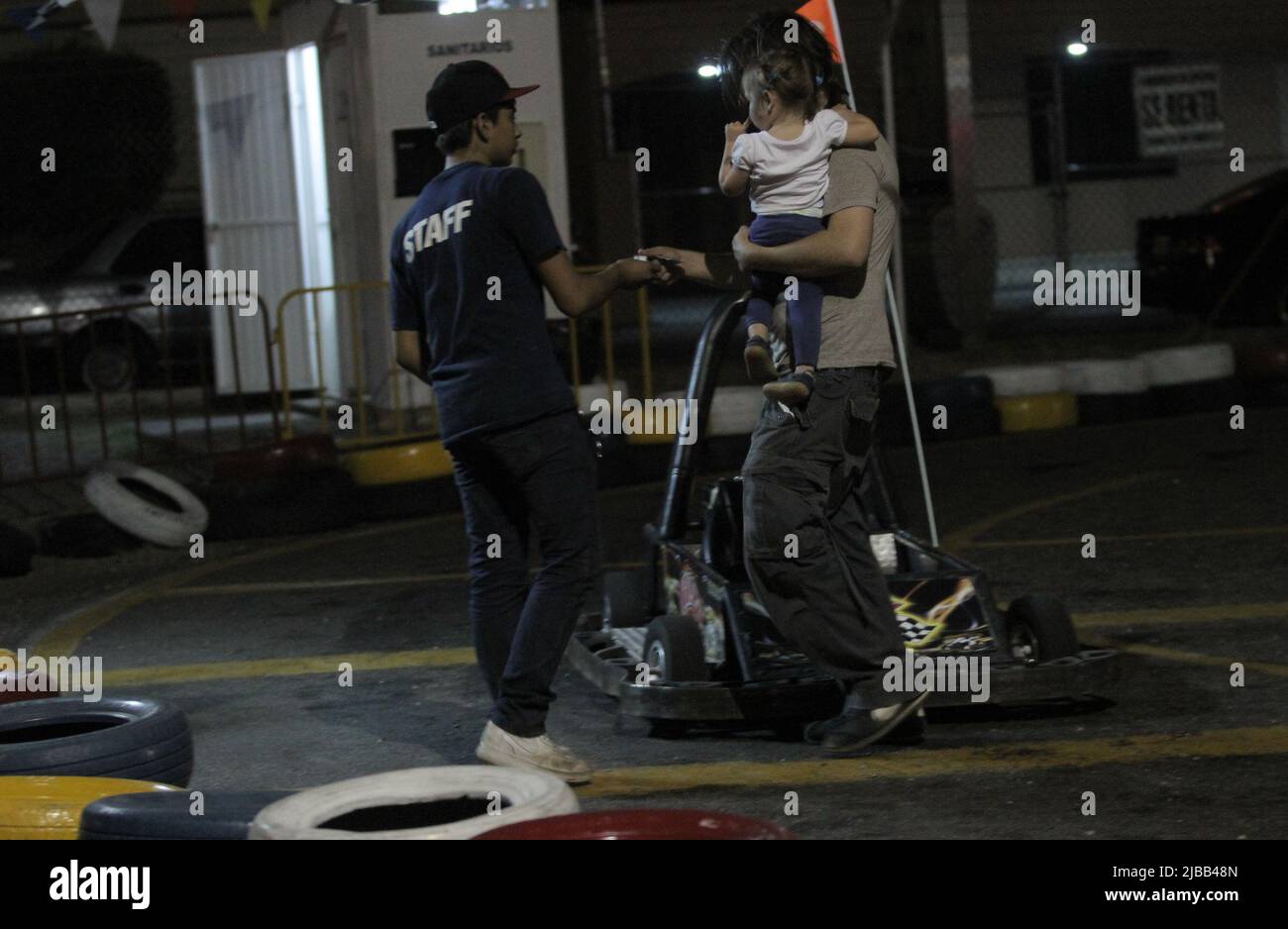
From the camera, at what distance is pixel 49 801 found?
3771 mm

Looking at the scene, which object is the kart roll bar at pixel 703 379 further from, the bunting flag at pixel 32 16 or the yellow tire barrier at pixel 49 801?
the bunting flag at pixel 32 16

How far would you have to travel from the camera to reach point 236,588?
26.1 feet

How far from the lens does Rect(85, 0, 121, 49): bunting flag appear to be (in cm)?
929

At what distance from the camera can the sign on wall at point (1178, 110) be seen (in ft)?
63.2

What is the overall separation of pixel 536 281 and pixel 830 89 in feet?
2.99

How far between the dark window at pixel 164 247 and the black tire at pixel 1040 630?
11154mm

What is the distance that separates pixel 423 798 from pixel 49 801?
36.1 inches

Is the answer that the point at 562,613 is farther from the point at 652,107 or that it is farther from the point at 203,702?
the point at 652,107

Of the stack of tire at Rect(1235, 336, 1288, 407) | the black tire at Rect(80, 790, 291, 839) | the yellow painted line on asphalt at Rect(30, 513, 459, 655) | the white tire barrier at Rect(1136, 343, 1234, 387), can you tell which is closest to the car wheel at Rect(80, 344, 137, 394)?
the yellow painted line on asphalt at Rect(30, 513, 459, 655)

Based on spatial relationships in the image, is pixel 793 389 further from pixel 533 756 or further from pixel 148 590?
pixel 148 590

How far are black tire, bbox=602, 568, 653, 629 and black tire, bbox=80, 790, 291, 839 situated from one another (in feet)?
8.00

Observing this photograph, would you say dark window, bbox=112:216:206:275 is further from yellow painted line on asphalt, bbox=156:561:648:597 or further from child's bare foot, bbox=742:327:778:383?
child's bare foot, bbox=742:327:778:383

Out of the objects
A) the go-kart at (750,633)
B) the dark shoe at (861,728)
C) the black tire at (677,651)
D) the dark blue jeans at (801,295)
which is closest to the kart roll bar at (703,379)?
the go-kart at (750,633)

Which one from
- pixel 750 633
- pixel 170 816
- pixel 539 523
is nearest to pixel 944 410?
pixel 750 633
